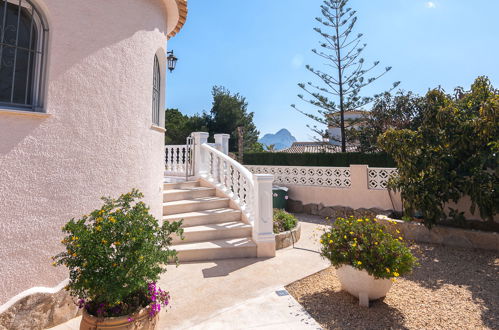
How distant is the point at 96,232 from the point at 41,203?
108 cm

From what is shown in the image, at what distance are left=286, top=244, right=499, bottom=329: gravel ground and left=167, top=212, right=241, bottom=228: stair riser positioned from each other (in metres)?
2.27

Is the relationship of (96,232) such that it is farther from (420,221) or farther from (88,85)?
(420,221)

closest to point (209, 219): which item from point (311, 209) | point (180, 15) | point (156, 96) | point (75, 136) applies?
point (156, 96)

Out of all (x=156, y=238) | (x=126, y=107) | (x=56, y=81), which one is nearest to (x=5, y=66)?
(x=56, y=81)

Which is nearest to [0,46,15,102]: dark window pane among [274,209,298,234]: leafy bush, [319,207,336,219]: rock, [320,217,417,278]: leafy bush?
[320,217,417,278]: leafy bush

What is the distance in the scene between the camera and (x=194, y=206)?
577cm

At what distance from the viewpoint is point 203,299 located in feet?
10.6

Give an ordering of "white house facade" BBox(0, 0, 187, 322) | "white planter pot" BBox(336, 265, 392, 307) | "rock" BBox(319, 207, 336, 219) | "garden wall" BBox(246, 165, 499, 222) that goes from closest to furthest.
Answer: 1. "white house facade" BBox(0, 0, 187, 322)
2. "white planter pot" BBox(336, 265, 392, 307)
3. "garden wall" BBox(246, 165, 499, 222)
4. "rock" BBox(319, 207, 336, 219)

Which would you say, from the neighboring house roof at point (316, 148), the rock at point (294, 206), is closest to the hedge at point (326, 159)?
the neighboring house roof at point (316, 148)

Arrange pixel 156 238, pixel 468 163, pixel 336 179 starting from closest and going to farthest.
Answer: pixel 156 238, pixel 468 163, pixel 336 179

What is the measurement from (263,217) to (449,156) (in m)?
4.26

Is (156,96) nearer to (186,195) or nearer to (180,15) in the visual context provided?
(180,15)

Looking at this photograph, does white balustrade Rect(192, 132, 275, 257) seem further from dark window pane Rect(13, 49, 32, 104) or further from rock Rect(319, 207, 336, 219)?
rock Rect(319, 207, 336, 219)

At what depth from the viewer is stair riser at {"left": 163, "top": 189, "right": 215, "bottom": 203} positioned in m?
5.83
